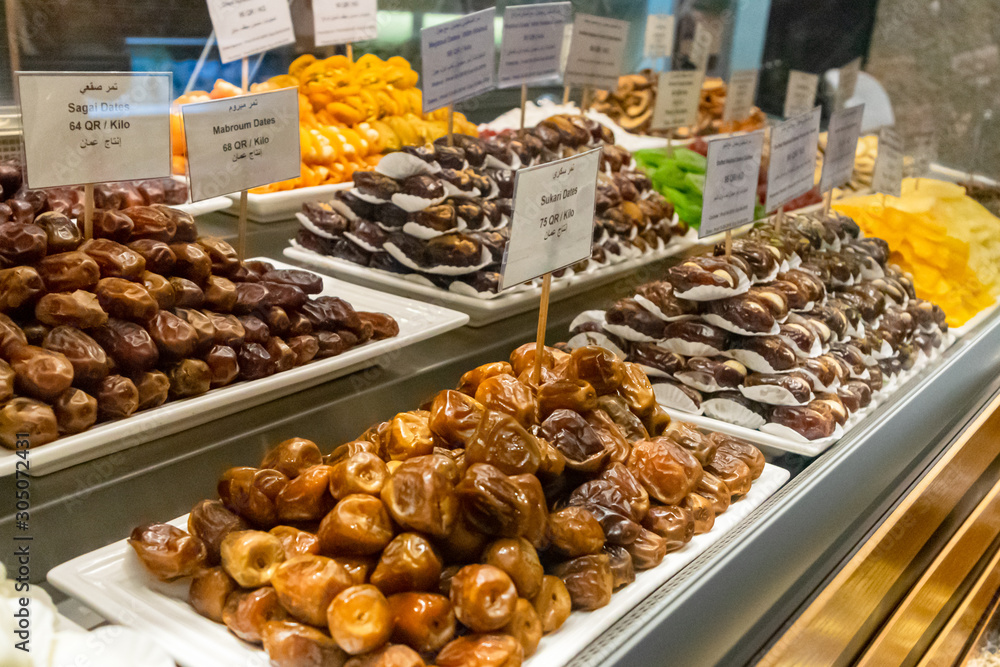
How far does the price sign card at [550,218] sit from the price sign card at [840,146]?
3.74 ft

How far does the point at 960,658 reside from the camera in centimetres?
215

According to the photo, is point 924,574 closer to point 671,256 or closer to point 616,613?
point 671,256

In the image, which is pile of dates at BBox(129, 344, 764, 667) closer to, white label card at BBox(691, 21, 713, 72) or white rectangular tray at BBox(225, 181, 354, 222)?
white rectangular tray at BBox(225, 181, 354, 222)

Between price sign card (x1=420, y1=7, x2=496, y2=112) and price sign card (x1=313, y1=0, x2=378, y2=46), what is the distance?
31.2 inches

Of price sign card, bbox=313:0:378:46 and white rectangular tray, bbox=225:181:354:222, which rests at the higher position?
price sign card, bbox=313:0:378:46

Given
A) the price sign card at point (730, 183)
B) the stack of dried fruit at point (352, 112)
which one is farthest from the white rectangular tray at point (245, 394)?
the stack of dried fruit at point (352, 112)

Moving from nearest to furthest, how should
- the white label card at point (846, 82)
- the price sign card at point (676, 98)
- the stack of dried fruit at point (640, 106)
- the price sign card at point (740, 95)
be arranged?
the white label card at point (846, 82) < the price sign card at point (676, 98) < the price sign card at point (740, 95) < the stack of dried fruit at point (640, 106)

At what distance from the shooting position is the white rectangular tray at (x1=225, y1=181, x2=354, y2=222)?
7.30 ft

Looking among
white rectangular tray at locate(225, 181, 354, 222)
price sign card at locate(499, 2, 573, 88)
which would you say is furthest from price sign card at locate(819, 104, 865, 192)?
white rectangular tray at locate(225, 181, 354, 222)

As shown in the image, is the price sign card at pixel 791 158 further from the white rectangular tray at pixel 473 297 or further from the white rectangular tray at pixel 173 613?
the white rectangular tray at pixel 173 613

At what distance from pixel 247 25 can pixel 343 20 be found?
729 mm

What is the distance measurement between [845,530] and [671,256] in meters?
1.03

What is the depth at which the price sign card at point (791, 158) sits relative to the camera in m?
1.81

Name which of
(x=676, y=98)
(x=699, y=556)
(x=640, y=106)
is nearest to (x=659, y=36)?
(x=640, y=106)
